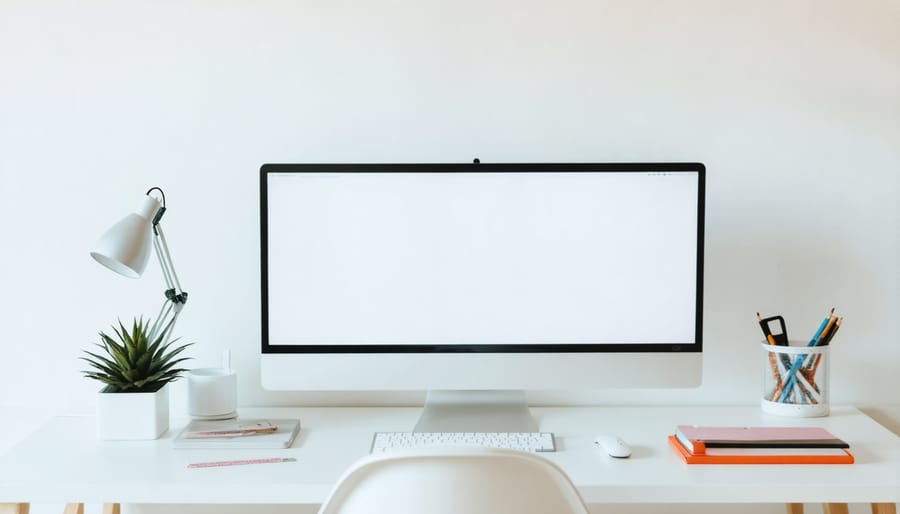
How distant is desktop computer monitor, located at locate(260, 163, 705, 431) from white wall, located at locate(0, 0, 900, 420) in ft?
0.89

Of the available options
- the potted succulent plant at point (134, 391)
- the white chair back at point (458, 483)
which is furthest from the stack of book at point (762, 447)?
the potted succulent plant at point (134, 391)

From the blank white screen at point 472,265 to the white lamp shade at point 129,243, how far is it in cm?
23

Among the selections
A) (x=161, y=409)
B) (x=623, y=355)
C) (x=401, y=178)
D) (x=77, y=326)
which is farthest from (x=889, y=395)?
(x=77, y=326)

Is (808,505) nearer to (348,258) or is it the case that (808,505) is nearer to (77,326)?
(348,258)

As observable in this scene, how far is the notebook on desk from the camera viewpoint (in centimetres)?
145

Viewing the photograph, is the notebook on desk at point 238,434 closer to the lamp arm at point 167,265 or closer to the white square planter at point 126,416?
the white square planter at point 126,416

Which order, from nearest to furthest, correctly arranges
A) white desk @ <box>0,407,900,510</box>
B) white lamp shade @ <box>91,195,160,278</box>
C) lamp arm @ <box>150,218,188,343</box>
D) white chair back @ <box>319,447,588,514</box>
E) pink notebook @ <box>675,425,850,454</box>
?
white chair back @ <box>319,447,588,514</box> → white desk @ <box>0,407,900,510</box> → pink notebook @ <box>675,425,850,454</box> → white lamp shade @ <box>91,195,160,278</box> → lamp arm @ <box>150,218,188,343</box>

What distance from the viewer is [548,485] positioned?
92 cm

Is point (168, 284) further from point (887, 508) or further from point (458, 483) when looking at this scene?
point (887, 508)

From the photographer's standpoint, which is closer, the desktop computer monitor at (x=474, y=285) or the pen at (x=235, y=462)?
the pen at (x=235, y=462)

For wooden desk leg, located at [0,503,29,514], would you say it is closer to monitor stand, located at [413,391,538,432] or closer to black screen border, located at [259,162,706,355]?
black screen border, located at [259,162,706,355]

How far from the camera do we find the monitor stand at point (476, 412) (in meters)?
1.53

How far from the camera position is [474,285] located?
1.57 metres

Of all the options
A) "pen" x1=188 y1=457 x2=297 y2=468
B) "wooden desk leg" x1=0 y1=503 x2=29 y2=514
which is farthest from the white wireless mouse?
"wooden desk leg" x1=0 y1=503 x2=29 y2=514
